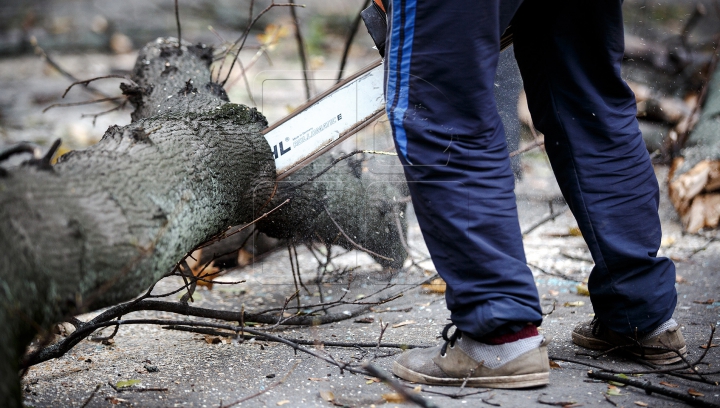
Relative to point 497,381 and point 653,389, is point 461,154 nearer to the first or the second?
point 497,381

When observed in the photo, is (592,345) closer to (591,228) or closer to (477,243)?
(591,228)

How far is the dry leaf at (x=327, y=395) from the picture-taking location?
146cm

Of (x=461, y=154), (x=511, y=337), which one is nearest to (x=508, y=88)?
(x=461, y=154)

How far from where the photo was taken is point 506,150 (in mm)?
1508

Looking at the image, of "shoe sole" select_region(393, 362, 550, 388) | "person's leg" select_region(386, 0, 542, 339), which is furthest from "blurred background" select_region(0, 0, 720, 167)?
"shoe sole" select_region(393, 362, 550, 388)

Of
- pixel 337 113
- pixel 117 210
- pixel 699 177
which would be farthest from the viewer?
pixel 699 177

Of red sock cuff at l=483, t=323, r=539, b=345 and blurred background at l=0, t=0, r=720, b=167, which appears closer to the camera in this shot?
red sock cuff at l=483, t=323, r=539, b=345

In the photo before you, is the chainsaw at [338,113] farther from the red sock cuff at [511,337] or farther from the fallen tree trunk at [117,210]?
the red sock cuff at [511,337]

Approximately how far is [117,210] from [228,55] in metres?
2.56

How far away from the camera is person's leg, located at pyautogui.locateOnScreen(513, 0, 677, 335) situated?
1.64 metres

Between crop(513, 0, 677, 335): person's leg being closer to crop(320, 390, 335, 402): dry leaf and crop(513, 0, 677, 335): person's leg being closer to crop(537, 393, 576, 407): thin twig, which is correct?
crop(537, 393, 576, 407): thin twig

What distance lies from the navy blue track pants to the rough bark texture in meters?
2.11

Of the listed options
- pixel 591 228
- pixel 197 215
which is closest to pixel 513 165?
pixel 591 228

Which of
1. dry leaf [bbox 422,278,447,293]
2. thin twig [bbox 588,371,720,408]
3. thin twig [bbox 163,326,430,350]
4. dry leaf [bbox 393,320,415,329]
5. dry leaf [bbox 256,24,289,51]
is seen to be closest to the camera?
thin twig [bbox 588,371,720,408]
